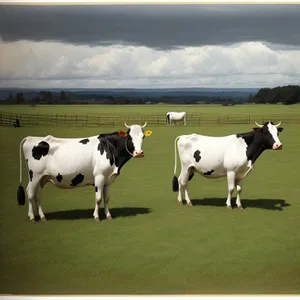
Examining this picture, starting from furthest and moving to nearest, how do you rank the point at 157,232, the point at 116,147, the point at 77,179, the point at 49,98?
the point at 49,98
the point at 116,147
the point at 77,179
the point at 157,232

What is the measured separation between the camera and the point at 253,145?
5.41 m

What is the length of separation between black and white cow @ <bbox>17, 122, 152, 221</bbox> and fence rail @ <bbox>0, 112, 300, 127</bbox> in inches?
7.1

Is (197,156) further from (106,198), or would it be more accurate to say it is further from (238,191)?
(106,198)

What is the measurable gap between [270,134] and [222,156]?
1.55 feet

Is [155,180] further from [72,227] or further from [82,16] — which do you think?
[82,16]

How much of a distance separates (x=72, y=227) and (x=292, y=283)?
183 centimetres

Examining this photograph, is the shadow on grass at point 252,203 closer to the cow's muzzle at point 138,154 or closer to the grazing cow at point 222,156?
the grazing cow at point 222,156

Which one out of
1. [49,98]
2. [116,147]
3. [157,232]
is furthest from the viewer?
[49,98]

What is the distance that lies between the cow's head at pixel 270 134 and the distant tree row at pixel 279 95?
0.70 feet

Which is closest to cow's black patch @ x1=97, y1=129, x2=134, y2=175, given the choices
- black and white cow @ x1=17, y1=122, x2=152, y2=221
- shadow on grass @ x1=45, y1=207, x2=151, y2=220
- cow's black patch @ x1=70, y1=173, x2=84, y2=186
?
black and white cow @ x1=17, y1=122, x2=152, y2=221

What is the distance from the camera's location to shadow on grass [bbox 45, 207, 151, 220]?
5.13 m

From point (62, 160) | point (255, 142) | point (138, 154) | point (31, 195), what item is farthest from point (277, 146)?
point (31, 195)

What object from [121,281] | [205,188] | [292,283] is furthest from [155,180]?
[292,283]

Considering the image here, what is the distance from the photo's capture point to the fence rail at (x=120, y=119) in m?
5.19
